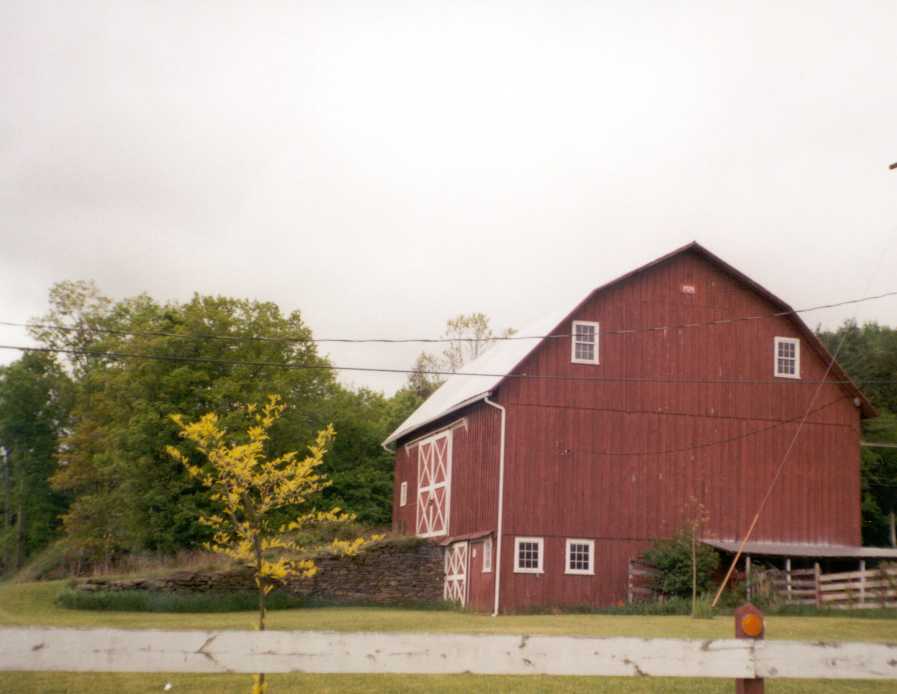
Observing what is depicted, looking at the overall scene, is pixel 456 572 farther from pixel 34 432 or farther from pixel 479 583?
pixel 34 432

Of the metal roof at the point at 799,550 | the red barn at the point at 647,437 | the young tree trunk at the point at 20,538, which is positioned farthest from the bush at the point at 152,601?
the young tree trunk at the point at 20,538

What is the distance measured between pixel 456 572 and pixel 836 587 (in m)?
10.4

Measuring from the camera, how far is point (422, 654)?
5504 mm

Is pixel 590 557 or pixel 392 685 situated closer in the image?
pixel 392 685

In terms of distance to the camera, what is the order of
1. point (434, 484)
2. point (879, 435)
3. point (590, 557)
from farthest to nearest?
point (879, 435) → point (434, 484) → point (590, 557)

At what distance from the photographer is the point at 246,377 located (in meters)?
41.4

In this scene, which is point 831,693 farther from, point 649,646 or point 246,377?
point 246,377

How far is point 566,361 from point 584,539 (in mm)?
4688

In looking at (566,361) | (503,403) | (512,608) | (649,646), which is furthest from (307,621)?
(649,646)

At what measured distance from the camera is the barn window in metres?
28.5

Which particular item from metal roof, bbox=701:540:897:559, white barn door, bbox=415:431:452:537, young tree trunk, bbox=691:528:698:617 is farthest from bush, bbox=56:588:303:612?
metal roof, bbox=701:540:897:559

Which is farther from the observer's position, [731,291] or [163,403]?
[163,403]

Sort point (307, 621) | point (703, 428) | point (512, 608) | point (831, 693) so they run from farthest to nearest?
point (703, 428), point (512, 608), point (307, 621), point (831, 693)

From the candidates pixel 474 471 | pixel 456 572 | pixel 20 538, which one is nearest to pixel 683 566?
pixel 474 471
